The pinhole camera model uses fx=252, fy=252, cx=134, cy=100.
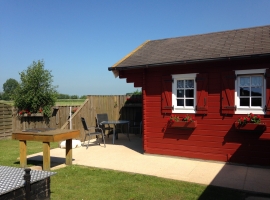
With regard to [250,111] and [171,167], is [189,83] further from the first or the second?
[171,167]

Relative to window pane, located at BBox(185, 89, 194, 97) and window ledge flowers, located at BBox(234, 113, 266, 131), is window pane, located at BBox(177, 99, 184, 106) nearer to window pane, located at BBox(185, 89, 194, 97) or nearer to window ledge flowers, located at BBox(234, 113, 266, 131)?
window pane, located at BBox(185, 89, 194, 97)

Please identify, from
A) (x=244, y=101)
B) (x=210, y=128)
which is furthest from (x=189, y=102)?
(x=244, y=101)

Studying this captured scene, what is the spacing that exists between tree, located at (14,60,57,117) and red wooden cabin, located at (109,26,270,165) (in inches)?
193

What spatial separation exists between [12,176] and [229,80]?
5.04 metres

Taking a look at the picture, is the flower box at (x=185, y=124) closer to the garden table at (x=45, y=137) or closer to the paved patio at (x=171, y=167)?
the paved patio at (x=171, y=167)

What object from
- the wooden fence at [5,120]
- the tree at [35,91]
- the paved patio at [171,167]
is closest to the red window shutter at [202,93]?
the paved patio at [171,167]

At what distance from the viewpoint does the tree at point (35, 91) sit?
36.5 feet

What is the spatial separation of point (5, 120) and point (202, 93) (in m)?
8.93

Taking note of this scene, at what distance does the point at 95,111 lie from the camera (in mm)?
10781

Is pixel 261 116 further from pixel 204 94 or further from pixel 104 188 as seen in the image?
pixel 104 188

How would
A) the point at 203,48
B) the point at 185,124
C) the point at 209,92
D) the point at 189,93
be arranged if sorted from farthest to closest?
the point at 203,48 < the point at 189,93 < the point at 185,124 < the point at 209,92

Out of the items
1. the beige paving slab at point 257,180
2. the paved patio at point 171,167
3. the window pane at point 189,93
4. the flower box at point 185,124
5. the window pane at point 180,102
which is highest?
the window pane at point 189,93

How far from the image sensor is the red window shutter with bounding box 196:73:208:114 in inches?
253

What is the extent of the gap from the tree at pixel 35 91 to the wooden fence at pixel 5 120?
1.41 ft
